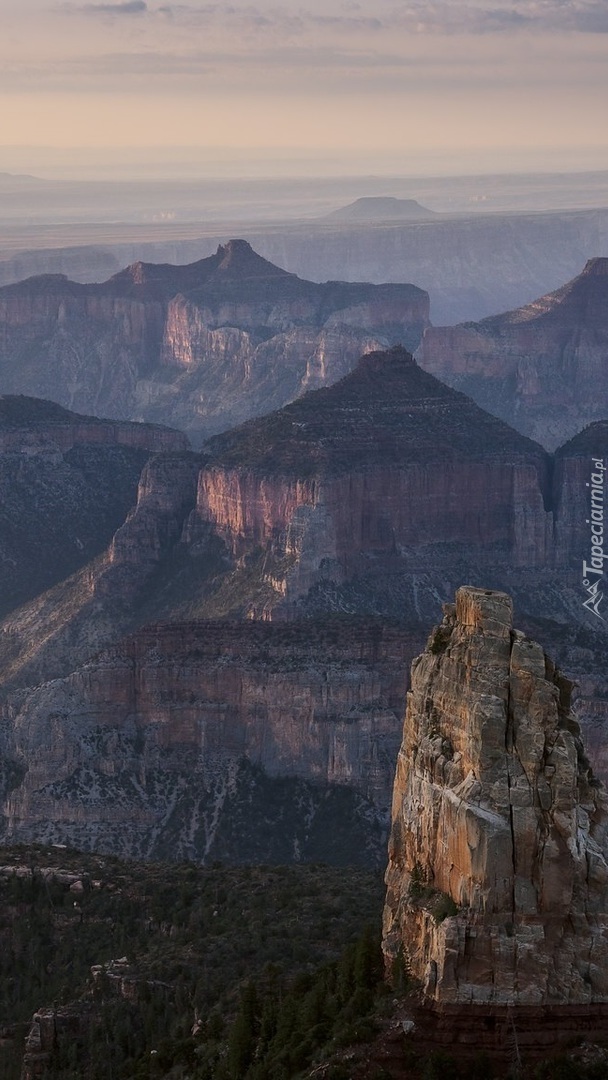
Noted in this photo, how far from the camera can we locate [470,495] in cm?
13000

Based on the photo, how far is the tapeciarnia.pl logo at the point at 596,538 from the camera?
128m

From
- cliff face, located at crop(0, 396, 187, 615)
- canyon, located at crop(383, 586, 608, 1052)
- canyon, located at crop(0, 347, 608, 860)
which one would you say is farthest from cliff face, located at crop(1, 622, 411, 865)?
canyon, located at crop(383, 586, 608, 1052)

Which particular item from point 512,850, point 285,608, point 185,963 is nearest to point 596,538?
point 285,608

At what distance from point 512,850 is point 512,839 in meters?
0.17

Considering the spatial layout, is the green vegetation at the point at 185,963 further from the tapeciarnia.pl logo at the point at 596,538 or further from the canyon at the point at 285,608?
the tapeciarnia.pl logo at the point at 596,538

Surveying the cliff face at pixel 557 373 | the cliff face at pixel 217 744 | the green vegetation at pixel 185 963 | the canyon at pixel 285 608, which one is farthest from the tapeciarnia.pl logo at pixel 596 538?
the green vegetation at pixel 185 963

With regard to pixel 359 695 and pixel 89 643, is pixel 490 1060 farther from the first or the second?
pixel 89 643

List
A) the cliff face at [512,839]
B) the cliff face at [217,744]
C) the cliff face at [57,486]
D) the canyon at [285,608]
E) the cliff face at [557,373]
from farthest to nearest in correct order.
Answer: the cliff face at [557,373], the cliff face at [57,486], the canyon at [285,608], the cliff face at [217,744], the cliff face at [512,839]

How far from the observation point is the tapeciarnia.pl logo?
12794 centimetres

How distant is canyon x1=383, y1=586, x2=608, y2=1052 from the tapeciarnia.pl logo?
89.5 m

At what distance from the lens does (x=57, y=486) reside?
142m

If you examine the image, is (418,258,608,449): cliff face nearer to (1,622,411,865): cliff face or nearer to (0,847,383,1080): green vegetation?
(1,622,411,865): cliff face

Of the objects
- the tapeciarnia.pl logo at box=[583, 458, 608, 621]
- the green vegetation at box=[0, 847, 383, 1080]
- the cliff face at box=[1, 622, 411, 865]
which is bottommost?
the green vegetation at box=[0, 847, 383, 1080]

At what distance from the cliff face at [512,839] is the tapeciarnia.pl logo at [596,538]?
89.5m
